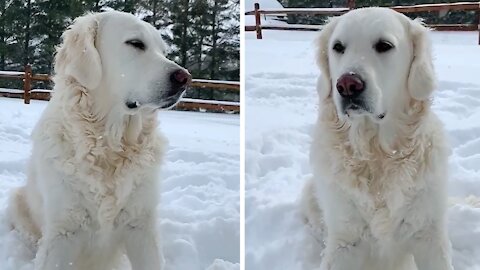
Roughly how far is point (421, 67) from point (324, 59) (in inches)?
8.5

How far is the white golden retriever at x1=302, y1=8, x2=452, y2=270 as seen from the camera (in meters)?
1.05

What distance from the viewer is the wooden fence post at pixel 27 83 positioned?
1608 mm

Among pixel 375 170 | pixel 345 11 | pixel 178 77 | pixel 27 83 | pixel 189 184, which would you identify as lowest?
pixel 189 184

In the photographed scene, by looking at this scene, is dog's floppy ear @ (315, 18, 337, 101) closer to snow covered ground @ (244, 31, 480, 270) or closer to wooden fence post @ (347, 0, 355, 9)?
snow covered ground @ (244, 31, 480, 270)

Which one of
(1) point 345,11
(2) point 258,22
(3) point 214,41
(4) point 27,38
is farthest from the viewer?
(3) point 214,41

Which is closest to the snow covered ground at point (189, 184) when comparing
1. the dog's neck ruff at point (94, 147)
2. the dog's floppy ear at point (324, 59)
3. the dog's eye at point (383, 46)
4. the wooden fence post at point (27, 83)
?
the wooden fence post at point (27, 83)

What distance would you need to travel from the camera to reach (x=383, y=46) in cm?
105

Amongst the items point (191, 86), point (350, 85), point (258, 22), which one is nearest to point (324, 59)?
point (350, 85)

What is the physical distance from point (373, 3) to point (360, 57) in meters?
0.47

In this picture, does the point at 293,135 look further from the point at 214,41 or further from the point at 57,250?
the point at 57,250

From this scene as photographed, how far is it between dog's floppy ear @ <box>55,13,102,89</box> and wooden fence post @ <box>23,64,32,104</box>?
500 millimetres

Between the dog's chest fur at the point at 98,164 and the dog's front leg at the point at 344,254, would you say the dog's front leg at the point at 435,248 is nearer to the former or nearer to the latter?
the dog's front leg at the point at 344,254

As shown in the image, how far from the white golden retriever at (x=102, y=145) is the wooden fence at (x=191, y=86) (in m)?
0.38

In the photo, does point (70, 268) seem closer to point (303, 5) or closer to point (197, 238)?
point (197, 238)
